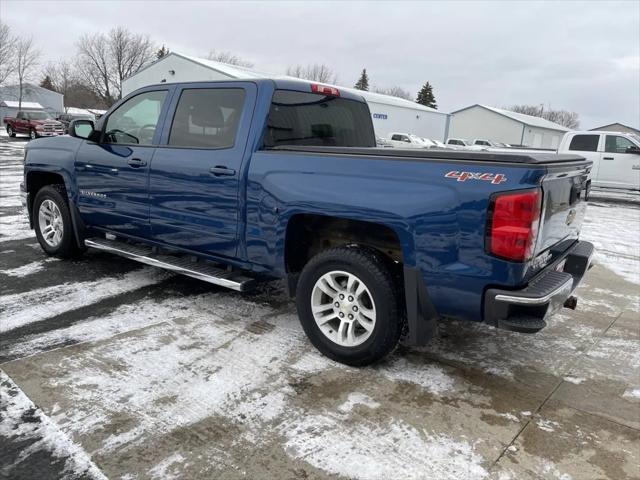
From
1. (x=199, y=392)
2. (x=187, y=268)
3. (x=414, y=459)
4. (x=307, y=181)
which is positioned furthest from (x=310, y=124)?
(x=414, y=459)

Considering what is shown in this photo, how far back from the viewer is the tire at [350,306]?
10.7 ft

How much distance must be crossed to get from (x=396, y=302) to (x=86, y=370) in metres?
2.01

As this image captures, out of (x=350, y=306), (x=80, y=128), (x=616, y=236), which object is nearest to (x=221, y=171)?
(x=350, y=306)

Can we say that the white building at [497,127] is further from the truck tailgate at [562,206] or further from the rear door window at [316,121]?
the truck tailgate at [562,206]

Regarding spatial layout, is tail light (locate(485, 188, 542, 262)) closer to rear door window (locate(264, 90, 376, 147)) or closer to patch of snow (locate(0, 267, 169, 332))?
rear door window (locate(264, 90, 376, 147))

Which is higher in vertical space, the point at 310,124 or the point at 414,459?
the point at 310,124

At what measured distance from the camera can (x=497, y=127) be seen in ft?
195

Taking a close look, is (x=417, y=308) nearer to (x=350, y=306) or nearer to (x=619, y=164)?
(x=350, y=306)

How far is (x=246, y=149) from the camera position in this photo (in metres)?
3.87

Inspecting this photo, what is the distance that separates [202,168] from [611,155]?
14.2 metres

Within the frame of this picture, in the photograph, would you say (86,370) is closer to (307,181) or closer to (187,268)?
(187,268)

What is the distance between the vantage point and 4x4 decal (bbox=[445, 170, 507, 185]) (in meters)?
2.79

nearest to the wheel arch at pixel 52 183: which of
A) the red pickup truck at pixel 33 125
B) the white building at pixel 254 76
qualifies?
the white building at pixel 254 76

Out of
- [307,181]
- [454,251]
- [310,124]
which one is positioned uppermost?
[310,124]
